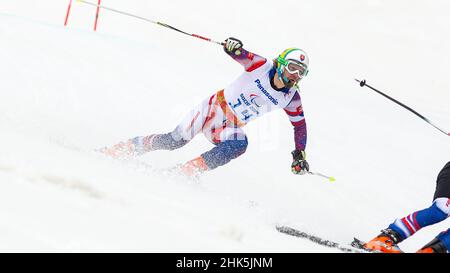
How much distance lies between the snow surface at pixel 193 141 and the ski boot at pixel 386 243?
795mm

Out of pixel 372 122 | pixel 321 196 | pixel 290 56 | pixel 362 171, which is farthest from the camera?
pixel 372 122

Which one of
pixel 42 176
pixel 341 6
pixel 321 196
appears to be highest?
pixel 341 6

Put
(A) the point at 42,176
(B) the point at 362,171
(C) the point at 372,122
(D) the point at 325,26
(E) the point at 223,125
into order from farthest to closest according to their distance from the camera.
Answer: (D) the point at 325,26 < (C) the point at 372,122 < (B) the point at 362,171 < (E) the point at 223,125 < (A) the point at 42,176

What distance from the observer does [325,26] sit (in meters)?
22.4

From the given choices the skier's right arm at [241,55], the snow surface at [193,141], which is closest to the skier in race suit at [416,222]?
the snow surface at [193,141]

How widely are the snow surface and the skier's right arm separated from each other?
1.26 m

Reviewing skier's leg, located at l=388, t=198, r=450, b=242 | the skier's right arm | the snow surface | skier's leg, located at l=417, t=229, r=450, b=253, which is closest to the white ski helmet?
the skier's right arm

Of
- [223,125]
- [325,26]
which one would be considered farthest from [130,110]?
[325,26]

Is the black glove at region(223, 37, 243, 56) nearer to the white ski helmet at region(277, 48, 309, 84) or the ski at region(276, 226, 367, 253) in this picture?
the white ski helmet at region(277, 48, 309, 84)

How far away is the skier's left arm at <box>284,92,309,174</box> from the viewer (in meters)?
5.61

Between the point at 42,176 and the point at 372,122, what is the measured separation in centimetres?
851

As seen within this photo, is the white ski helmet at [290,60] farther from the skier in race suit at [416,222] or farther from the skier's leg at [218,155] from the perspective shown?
the skier in race suit at [416,222]

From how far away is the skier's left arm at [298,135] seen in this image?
221 inches
